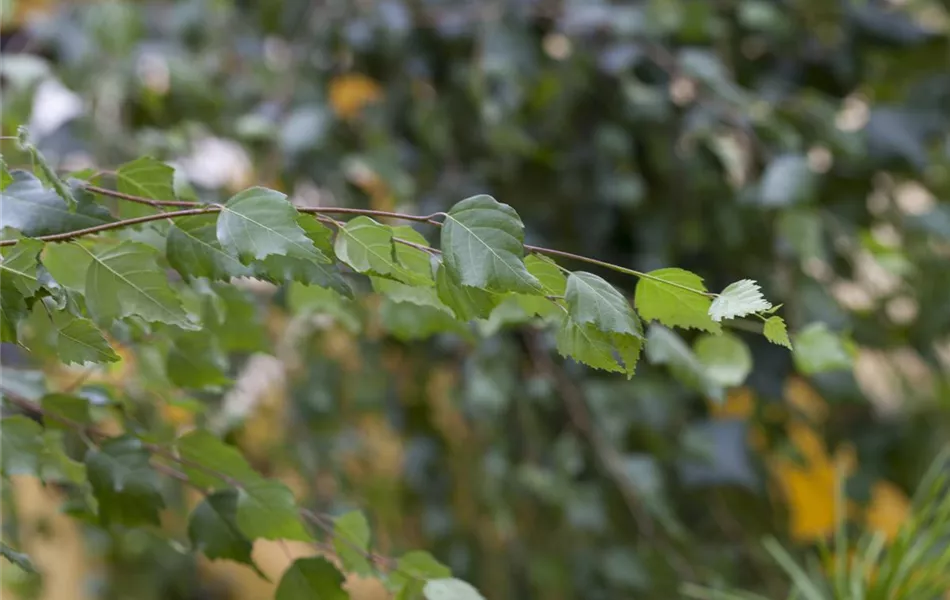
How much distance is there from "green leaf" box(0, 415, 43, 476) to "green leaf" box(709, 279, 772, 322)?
36 cm

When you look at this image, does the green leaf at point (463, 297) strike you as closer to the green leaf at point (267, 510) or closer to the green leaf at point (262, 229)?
the green leaf at point (262, 229)

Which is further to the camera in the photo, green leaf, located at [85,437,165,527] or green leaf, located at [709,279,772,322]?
green leaf, located at [85,437,165,527]

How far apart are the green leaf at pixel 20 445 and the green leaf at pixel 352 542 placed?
0.53 ft

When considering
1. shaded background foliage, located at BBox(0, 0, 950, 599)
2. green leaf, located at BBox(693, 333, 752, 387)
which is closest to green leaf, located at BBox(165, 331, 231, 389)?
green leaf, located at BBox(693, 333, 752, 387)

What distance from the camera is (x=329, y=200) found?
3.93ft

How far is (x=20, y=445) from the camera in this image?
51 cm

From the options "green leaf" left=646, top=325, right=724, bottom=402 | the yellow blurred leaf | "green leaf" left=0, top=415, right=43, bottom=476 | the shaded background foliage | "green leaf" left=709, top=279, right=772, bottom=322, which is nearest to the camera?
"green leaf" left=709, top=279, right=772, bottom=322

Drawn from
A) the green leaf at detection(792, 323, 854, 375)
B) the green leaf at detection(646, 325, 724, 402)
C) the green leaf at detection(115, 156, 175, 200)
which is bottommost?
the green leaf at detection(646, 325, 724, 402)

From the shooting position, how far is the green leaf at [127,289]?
17.4 inches

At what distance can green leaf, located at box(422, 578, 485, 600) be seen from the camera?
0.51m

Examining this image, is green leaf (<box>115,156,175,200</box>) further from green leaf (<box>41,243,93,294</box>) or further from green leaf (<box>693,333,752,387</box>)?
green leaf (<box>693,333,752,387</box>)

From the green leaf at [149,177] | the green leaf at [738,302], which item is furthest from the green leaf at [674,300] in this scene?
the green leaf at [149,177]

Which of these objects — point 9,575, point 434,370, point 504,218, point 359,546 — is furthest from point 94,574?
point 504,218

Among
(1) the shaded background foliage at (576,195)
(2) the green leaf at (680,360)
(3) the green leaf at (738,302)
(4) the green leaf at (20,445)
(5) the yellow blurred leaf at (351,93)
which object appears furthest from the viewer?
(5) the yellow blurred leaf at (351,93)
